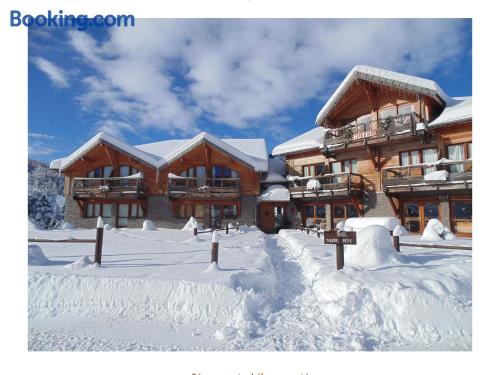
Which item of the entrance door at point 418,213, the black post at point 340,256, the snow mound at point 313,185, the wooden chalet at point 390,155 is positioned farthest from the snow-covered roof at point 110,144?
the entrance door at point 418,213

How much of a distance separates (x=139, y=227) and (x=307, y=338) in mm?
19535

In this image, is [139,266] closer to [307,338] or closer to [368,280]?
[307,338]

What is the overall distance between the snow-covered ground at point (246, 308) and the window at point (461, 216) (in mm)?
10245

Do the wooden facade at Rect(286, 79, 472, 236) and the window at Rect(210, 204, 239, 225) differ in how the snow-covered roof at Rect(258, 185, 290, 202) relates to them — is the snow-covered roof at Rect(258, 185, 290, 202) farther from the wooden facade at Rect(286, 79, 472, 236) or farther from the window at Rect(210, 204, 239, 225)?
the window at Rect(210, 204, 239, 225)

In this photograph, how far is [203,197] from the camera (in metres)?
20.2

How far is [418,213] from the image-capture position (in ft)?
52.2

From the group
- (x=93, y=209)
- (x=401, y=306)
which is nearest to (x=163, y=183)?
(x=93, y=209)

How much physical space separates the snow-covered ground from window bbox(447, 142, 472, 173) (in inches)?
408

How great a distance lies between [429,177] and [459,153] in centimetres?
232

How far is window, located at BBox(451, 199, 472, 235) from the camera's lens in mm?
14164

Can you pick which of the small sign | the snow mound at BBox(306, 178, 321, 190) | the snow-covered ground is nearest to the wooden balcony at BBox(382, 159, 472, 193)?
the snow mound at BBox(306, 178, 321, 190)

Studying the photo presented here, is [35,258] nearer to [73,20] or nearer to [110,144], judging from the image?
[73,20]

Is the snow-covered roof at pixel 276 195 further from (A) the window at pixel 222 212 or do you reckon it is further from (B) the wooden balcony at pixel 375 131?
(B) the wooden balcony at pixel 375 131
